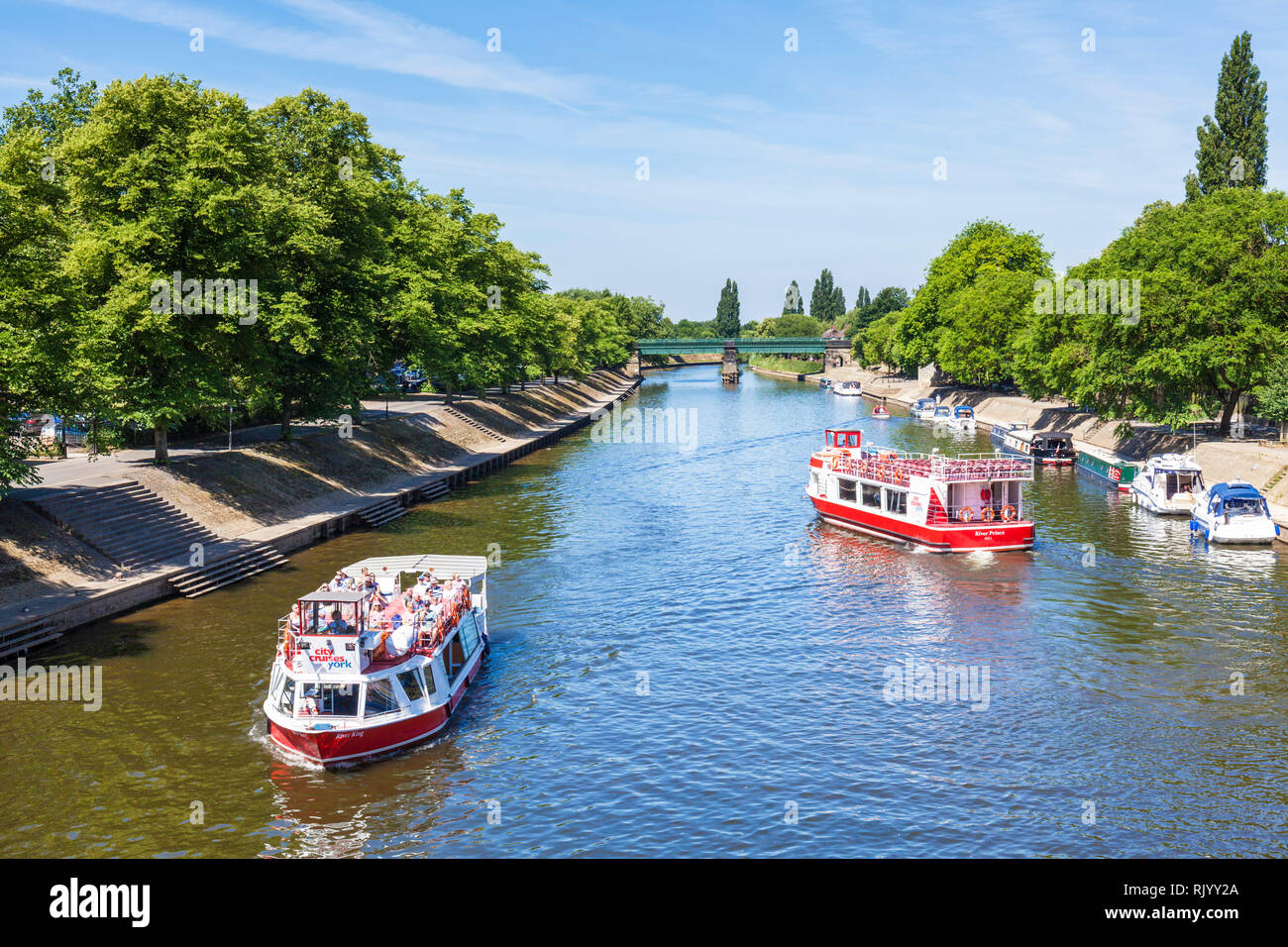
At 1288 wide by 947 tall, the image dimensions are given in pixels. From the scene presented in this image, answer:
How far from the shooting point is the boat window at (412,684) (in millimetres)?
29672

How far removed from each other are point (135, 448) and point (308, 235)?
1724 centimetres

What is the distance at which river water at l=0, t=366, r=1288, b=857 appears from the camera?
24.1 metres

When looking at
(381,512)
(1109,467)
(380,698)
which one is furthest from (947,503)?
(380,698)

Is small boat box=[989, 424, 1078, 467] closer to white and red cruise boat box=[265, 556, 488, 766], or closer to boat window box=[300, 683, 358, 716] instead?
white and red cruise boat box=[265, 556, 488, 766]

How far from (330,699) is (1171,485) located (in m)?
54.5

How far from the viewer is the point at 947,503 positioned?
5553 centimetres

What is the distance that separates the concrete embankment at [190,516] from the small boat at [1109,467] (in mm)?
50191

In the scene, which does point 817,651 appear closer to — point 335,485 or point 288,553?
point 288,553

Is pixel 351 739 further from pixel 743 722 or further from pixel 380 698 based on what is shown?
pixel 743 722

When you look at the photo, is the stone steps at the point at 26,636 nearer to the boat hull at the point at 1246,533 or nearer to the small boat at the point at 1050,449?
the boat hull at the point at 1246,533

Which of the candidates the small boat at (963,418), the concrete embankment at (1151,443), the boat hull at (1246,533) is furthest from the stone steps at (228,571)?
the small boat at (963,418)

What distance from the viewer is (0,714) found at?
30812 millimetres
